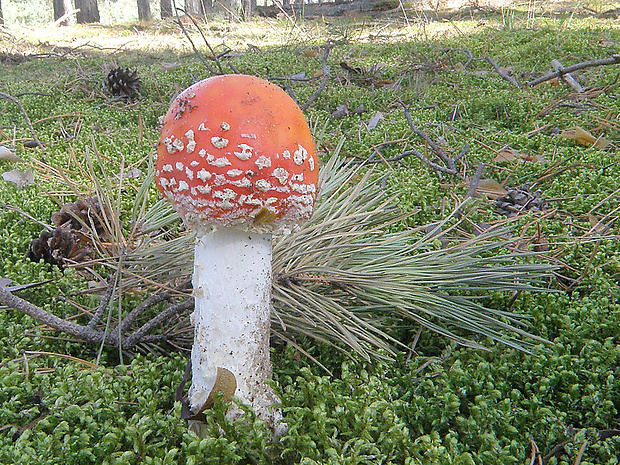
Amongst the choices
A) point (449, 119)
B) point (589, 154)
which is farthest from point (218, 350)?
point (449, 119)

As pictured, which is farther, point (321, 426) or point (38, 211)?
point (38, 211)

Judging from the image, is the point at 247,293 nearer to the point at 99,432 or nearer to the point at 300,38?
the point at 99,432

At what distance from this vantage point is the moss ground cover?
3.00ft

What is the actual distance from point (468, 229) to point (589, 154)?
75cm

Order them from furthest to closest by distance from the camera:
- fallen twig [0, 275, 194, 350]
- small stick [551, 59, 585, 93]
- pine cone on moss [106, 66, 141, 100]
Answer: pine cone on moss [106, 66, 141, 100] < small stick [551, 59, 585, 93] < fallen twig [0, 275, 194, 350]

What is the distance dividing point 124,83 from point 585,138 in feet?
7.99

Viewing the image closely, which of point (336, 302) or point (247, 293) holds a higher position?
point (247, 293)

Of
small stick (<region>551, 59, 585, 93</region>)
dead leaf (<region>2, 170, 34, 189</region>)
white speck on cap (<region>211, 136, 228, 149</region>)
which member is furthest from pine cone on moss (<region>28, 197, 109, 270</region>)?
small stick (<region>551, 59, 585, 93</region>)

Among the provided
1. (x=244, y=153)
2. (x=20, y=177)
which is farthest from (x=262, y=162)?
(x=20, y=177)

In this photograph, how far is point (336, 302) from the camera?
1266 mm

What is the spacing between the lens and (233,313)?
98 centimetres

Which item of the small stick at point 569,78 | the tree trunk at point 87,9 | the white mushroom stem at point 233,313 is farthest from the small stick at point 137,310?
the tree trunk at point 87,9

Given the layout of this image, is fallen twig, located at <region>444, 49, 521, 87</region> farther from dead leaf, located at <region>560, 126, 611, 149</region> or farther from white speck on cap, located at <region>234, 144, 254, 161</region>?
white speck on cap, located at <region>234, 144, 254, 161</region>

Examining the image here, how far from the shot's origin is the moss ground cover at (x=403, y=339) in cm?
91
